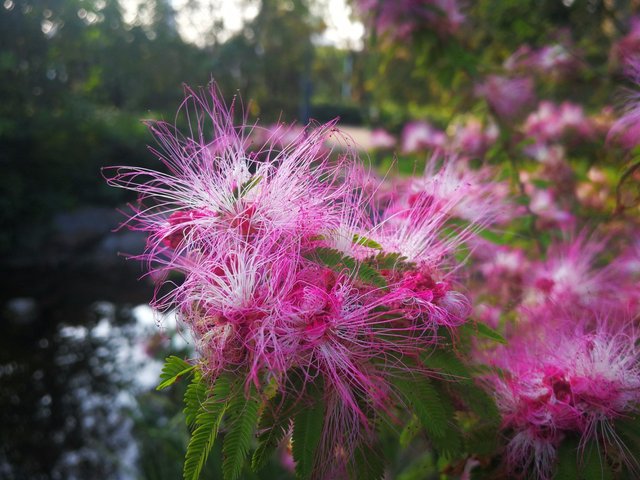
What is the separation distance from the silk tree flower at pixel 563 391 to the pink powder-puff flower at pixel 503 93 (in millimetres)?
2033

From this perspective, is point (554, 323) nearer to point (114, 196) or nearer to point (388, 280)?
point (388, 280)

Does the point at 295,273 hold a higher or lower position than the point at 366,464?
higher

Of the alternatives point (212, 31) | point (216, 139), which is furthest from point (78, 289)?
point (212, 31)

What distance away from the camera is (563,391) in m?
1.15

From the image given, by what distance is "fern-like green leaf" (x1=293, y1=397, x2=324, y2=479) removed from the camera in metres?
1.01

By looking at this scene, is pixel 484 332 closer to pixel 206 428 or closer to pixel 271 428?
pixel 271 428

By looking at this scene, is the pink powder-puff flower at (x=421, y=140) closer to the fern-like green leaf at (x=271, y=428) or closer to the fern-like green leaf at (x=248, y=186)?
the fern-like green leaf at (x=248, y=186)

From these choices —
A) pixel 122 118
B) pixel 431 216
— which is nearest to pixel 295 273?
pixel 431 216

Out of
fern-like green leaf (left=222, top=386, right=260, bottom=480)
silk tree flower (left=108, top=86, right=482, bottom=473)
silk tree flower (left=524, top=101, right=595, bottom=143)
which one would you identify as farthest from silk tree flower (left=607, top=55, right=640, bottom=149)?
silk tree flower (left=524, top=101, right=595, bottom=143)

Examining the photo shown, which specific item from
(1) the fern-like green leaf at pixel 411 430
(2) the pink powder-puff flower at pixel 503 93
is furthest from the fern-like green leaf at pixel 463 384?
(2) the pink powder-puff flower at pixel 503 93

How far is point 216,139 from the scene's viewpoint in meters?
1.24

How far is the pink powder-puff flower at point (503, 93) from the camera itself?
10.0 ft

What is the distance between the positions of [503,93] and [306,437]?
8.78 ft

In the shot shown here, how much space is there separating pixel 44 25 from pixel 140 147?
3157mm
